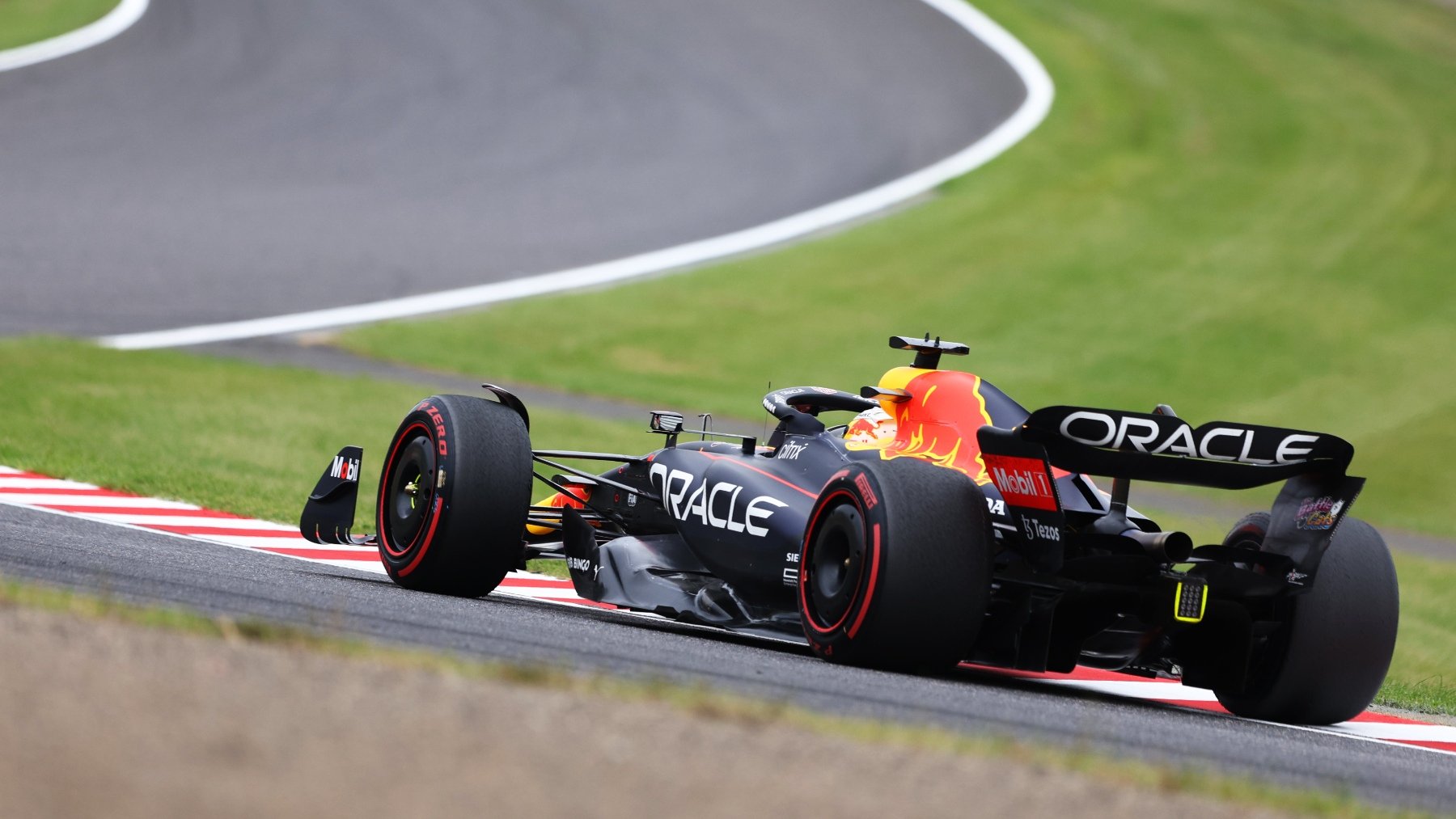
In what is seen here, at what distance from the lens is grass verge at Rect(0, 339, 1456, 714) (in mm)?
11672

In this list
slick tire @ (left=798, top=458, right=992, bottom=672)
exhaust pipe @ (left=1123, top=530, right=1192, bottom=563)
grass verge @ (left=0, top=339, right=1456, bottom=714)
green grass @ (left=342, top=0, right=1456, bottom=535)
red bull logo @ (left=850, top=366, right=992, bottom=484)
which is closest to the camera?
slick tire @ (left=798, top=458, right=992, bottom=672)

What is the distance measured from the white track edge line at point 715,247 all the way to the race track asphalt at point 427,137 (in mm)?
289

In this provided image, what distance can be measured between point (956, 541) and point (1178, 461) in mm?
847

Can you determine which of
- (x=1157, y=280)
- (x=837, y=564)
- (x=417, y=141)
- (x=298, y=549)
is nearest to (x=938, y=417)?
(x=837, y=564)

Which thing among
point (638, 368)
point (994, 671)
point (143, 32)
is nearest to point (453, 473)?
point (994, 671)

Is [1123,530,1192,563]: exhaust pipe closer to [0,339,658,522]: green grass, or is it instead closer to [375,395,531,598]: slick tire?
[375,395,531,598]: slick tire

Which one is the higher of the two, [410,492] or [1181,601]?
[1181,601]

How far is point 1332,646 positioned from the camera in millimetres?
7082

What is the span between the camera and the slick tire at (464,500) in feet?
26.7

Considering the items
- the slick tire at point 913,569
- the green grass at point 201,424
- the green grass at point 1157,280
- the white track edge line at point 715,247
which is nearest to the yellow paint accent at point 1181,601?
the slick tire at point 913,569

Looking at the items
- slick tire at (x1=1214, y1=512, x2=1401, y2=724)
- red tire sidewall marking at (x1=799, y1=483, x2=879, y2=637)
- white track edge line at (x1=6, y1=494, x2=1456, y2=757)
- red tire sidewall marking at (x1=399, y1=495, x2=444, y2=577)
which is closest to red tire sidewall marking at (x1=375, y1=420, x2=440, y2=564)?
red tire sidewall marking at (x1=399, y1=495, x2=444, y2=577)

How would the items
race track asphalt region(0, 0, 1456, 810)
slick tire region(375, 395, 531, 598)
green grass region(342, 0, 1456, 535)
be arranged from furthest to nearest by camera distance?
race track asphalt region(0, 0, 1456, 810) < green grass region(342, 0, 1456, 535) < slick tire region(375, 395, 531, 598)

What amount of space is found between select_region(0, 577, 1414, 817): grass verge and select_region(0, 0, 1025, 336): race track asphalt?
570 inches

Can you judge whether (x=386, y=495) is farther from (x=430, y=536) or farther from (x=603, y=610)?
(x=603, y=610)
